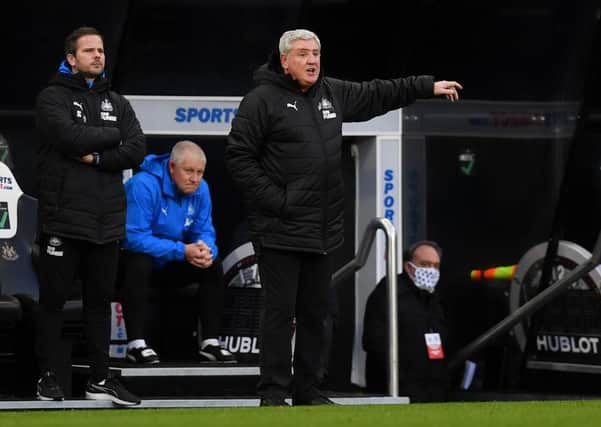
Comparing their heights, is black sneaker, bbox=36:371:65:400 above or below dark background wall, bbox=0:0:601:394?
below

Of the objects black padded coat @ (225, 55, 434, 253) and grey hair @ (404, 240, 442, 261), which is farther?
grey hair @ (404, 240, 442, 261)

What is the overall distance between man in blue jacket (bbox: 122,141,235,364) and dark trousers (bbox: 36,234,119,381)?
1.25 metres

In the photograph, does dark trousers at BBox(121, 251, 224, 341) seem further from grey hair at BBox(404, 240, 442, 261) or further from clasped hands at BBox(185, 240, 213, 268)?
grey hair at BBox(404, 240, 442, 261)

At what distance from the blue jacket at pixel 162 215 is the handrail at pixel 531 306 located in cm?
249

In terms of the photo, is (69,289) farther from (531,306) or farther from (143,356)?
(531,306)

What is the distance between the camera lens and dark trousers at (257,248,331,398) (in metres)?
9.20

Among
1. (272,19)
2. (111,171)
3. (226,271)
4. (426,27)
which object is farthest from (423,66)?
(111,171)

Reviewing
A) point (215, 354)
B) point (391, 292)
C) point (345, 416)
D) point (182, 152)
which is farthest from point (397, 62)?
point (345, 416)

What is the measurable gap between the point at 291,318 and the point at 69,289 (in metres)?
1.24

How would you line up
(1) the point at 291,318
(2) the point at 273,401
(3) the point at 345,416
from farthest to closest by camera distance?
1. (1) the point at 291,318
2. (2) the point at 273,401
3. (3) the point at 345,416

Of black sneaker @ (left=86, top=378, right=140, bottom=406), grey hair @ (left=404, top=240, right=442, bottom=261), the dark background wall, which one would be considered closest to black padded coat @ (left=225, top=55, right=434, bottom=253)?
black sneaker @ (left=86, top=378, right=140, bottom=406)

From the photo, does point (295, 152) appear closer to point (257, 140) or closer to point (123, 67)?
point (257, 140)

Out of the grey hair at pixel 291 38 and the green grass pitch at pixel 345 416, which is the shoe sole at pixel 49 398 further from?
the grey hair at pixel 291 38

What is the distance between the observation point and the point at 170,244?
11.2 meters
